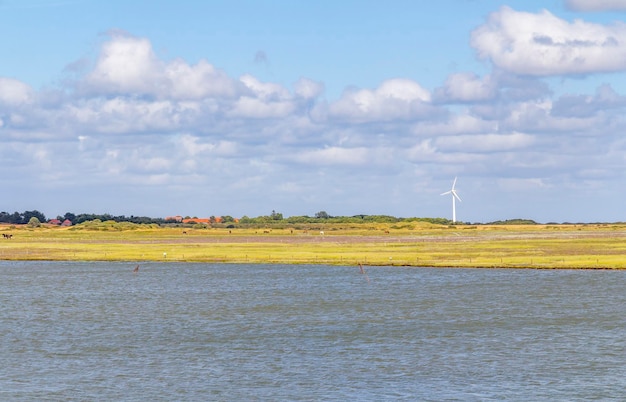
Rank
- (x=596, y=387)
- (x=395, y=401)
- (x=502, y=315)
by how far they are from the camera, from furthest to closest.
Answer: (x=502, y=315), (x=596, y=387), (x=395, y=401)

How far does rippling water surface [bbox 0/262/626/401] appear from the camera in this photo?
122 ft

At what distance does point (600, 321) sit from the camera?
56719 millimetres

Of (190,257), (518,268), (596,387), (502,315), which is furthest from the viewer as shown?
(190,257)

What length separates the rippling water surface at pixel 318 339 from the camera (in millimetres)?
37125

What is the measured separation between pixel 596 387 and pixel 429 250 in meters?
91.3

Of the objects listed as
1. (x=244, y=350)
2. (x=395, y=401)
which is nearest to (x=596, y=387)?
(x=395, y=401)

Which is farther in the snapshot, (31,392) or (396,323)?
(396,323)

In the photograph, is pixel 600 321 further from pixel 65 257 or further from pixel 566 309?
pixel 65 257

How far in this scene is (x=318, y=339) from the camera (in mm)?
50219

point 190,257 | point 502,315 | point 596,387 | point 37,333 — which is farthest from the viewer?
point 190,257

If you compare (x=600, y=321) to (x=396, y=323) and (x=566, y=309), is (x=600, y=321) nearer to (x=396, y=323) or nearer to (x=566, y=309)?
(x=566, y=309)

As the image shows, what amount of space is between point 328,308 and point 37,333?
71.6 feet

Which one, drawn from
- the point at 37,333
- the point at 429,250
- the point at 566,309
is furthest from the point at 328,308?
the point at 429,250

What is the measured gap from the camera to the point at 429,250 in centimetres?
12781
